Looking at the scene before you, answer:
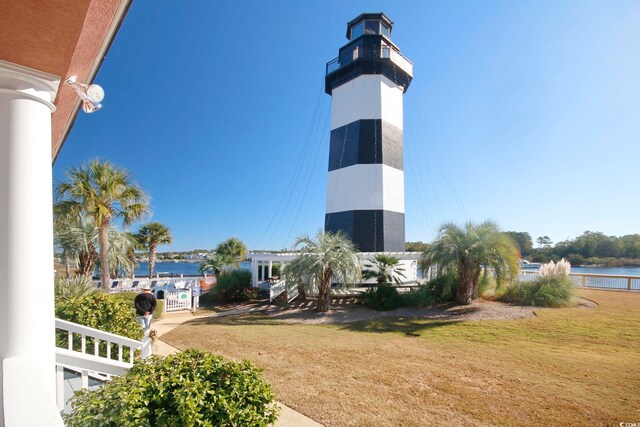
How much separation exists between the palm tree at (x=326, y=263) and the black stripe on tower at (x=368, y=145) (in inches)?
231

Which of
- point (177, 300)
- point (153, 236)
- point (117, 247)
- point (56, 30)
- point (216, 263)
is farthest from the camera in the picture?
point (153, 236)

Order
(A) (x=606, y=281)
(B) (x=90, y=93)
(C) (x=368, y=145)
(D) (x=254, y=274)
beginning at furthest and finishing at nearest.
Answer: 1. (A) (x=606, y=281)
2. (C) (x=368, y=145)
3. (D) (x=254, y=274)
4. (B) (x=90, y=93)

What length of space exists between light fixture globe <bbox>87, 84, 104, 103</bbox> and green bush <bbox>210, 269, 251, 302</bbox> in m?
12.2

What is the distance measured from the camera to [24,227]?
1726 mm

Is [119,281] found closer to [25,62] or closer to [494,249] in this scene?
[25,62]

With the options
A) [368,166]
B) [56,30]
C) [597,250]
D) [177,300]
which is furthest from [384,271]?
[597,250]

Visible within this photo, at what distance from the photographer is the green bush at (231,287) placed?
1355 centimetres

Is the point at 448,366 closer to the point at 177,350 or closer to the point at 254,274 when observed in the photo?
the point at 177,350

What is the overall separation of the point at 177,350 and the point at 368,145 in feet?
40.5

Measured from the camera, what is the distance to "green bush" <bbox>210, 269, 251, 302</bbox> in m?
13.6

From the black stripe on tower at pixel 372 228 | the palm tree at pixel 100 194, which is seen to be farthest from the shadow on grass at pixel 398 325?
the palm tree at pixel 100 194

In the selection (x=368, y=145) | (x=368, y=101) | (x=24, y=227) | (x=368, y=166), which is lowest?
(x=24, y=227)

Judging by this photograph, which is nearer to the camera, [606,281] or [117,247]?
[606,281]

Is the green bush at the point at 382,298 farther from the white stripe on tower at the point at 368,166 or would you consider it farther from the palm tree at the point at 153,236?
the palm tree at the point at 153,236
